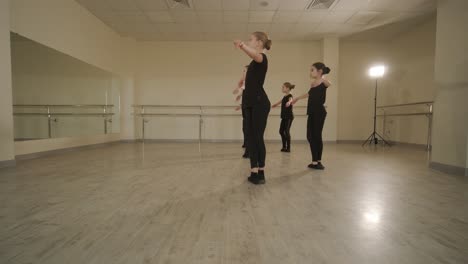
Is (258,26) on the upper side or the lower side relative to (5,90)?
upper

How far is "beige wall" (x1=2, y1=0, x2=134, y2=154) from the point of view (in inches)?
135

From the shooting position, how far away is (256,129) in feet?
7.09

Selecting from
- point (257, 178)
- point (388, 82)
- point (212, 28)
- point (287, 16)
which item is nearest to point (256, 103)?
point (257, 178)

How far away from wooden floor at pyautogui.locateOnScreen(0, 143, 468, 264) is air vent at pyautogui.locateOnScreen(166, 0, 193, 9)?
3.70 m

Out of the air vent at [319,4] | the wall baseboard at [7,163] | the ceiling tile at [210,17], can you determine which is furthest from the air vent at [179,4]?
the wall baseboard at [7,163]

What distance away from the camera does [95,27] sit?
5.30m

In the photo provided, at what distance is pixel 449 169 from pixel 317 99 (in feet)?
5.55

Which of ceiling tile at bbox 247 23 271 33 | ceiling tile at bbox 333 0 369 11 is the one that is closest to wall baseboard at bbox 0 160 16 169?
ceiling tile at bbox 247 23 271 33

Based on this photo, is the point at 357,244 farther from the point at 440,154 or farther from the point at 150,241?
the point at 440,154

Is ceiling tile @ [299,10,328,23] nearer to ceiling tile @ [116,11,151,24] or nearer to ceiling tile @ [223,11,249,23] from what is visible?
ceiling tile @ [223,11,249,23]

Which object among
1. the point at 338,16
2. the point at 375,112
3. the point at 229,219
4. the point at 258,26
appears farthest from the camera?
the point at 375,112

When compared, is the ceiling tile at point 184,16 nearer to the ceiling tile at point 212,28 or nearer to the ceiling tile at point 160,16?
the ceiling tile at point 160,16

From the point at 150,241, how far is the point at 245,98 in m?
1.45

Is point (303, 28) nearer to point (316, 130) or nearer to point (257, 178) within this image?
point (316, 130)
